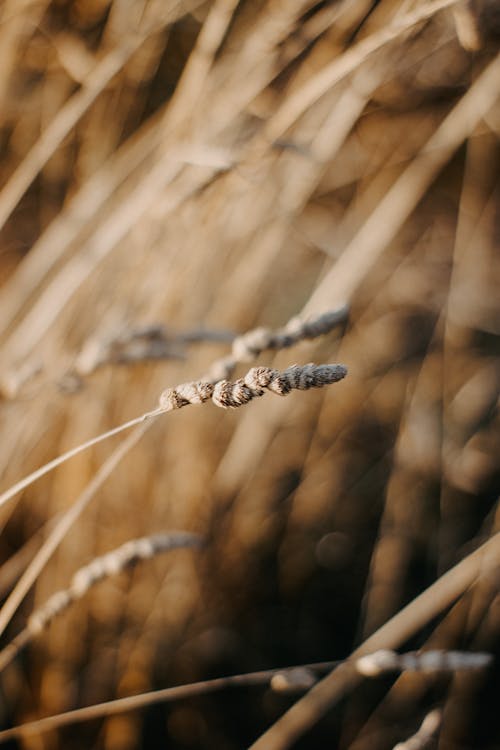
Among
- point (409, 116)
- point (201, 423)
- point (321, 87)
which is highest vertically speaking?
point (409, 116)

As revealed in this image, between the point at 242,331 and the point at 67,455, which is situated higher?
the point at 242,331

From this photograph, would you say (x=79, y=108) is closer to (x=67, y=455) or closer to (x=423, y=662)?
(x=67, y=455)

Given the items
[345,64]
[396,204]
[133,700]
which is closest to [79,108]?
[345,64]

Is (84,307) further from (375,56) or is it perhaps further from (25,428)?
(375,56)

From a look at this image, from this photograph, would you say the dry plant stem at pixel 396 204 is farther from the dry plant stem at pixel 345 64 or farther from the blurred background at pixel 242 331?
the dry plant stem at pixel 345 64

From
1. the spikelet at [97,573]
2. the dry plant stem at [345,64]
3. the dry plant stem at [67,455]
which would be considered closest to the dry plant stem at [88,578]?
the spikelet at [97,573]

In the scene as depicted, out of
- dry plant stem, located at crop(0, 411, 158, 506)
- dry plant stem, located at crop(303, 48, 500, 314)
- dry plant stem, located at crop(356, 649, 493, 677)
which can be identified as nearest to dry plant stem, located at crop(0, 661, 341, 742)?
dry plant stem, located at crop(356, 649, 493, 677)

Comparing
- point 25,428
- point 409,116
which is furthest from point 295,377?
point 409,116

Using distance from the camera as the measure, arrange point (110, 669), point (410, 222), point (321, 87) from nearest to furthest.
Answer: point (321, 87) < point (110, 669) < point (410, 222)
